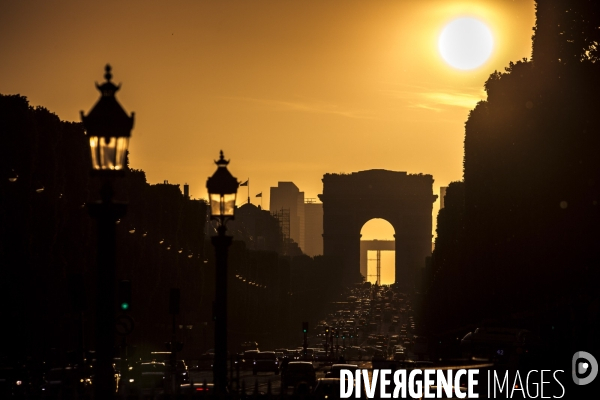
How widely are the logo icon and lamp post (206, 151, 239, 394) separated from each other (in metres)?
12.7

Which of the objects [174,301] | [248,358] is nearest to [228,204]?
[174,301]

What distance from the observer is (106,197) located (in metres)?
18.9

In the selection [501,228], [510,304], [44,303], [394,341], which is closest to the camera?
[44,303]

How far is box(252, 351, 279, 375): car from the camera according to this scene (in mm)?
65500

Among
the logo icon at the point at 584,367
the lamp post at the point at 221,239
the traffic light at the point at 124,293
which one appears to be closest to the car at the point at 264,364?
the logo icon at the point at 584,367

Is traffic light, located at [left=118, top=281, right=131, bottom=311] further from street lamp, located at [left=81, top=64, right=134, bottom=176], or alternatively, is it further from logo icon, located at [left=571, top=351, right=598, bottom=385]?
logo icon, located at [left=571, top=351, right=598, bottom=385]

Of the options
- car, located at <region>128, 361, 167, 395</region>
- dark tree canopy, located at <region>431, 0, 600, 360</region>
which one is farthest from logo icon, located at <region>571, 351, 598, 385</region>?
car, located at <region>128, 361, 167, 395</region>

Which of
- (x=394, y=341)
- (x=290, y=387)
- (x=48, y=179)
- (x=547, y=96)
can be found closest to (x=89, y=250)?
(x=48, y=179)

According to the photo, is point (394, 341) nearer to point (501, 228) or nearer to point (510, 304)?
point (510, 304)

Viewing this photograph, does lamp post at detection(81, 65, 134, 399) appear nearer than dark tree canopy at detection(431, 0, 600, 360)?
Yes

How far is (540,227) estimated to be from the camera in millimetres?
45062

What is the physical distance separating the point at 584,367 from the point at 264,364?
27681 mm

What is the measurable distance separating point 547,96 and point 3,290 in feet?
70.5

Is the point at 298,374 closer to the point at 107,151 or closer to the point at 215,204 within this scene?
the point at 215,204
